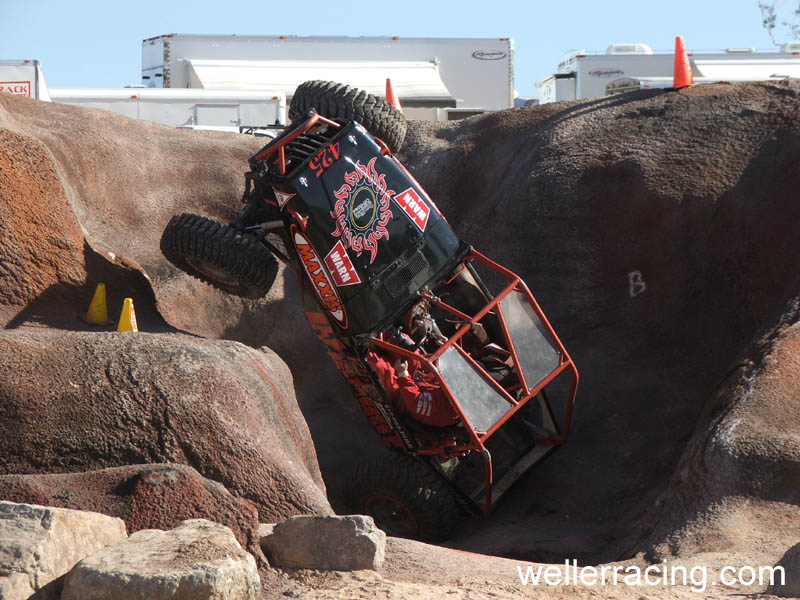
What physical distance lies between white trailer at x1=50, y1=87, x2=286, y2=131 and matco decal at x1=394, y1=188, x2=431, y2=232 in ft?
30.0

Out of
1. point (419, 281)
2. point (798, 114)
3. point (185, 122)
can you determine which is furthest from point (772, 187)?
point (185, 122)

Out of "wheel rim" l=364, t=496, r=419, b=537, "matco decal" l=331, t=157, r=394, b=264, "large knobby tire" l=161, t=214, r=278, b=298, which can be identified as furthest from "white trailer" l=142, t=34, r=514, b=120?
"wheel rim" l=364, t=496, r=419, b=537

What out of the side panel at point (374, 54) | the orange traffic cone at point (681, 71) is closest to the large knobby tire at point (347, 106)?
the orange traffic cone at point (681, 71)

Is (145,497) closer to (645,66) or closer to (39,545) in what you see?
(39,545)

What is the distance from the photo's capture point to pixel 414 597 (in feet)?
15.2

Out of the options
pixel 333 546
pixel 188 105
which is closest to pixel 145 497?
pixel 333 546

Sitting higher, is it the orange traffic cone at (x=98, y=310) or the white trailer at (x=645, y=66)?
the white trailer at (x=645, y=66)

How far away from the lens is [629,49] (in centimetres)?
1848

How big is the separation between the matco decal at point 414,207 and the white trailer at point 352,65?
33.4 ft

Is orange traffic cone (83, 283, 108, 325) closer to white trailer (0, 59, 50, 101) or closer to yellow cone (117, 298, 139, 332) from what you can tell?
yellow cone (117, 298, 139, 332)

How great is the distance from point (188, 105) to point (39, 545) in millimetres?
14019

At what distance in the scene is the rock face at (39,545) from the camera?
390 cm

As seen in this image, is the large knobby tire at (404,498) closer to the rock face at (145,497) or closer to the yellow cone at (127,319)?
the yellow cone at (127,319)

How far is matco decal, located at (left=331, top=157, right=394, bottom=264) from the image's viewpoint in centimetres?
810
